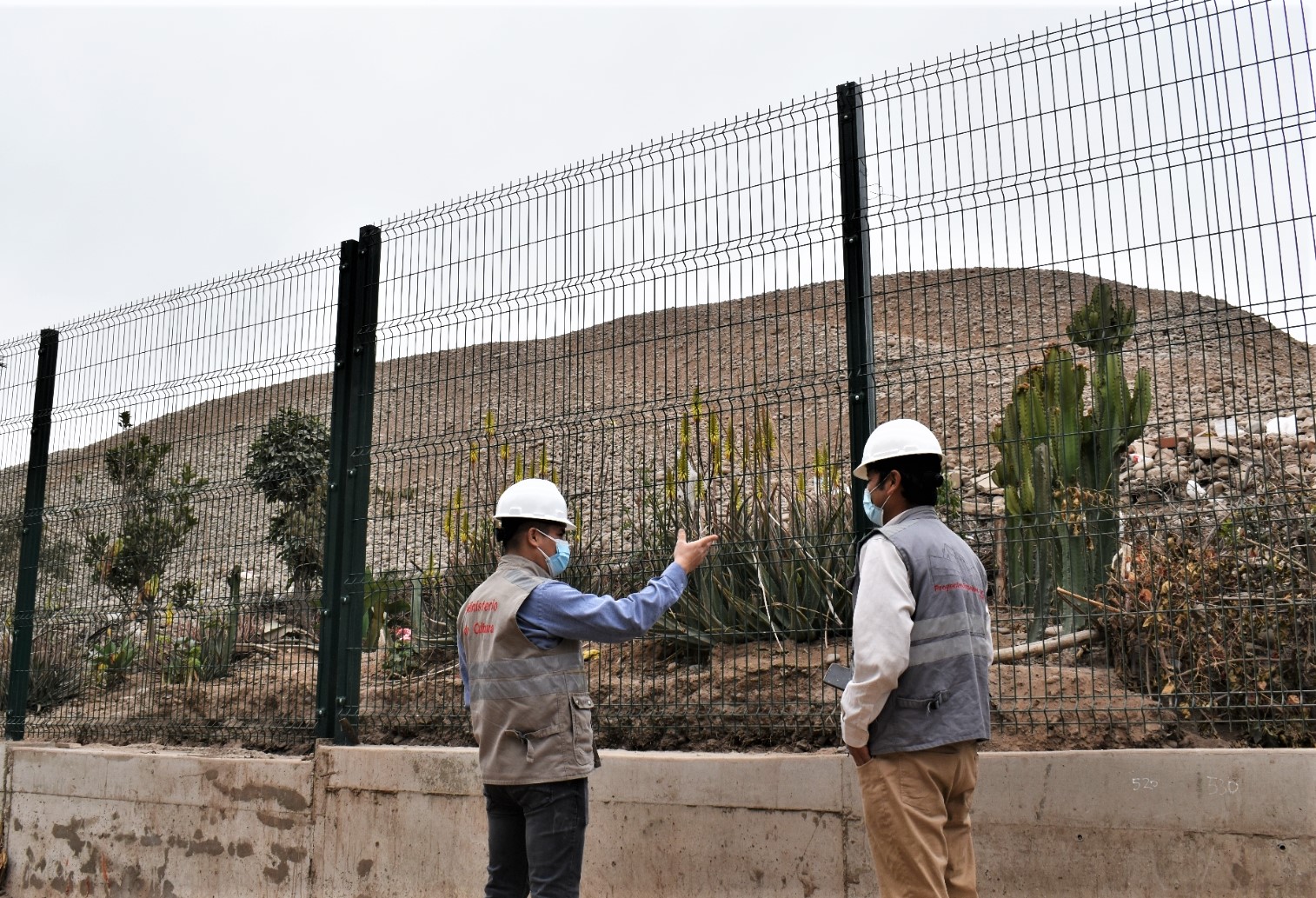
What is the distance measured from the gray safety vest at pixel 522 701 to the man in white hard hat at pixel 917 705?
1052mm

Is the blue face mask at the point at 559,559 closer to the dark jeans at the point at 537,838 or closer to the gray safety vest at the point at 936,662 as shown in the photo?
the dark jeans at the point at 537,838

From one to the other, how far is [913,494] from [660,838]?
2.48m

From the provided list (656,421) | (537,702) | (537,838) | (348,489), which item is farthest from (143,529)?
(537,838)

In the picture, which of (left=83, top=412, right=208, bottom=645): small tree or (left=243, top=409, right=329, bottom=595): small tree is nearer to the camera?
(left=243, top=409, right=329, bottom=595): small tree

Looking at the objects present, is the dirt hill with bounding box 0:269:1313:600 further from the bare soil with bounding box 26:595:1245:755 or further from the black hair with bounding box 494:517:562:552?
the black hair with bounding box 494:517:562:552

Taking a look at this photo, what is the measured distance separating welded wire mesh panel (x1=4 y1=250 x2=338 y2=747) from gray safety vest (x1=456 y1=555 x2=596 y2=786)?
3.39 m

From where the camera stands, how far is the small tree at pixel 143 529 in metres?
8.49

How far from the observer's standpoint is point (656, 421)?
6.32 meters

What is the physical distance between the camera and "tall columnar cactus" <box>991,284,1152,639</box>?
17.9 ft

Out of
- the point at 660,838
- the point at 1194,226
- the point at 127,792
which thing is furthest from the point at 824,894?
the point at 127,792

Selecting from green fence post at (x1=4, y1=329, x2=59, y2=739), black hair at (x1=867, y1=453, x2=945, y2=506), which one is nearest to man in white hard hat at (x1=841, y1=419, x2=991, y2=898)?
black hair at (x1=867, y1=453, x2=945, y2=506)

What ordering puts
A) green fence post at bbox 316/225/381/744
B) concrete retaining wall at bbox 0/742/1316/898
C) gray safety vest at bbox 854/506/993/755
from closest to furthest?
1. gray safety vest at bbox 854/506/993/755
2. concrete retaining wall at bbox 0/742/1316/898
3. green fence post at bbox 316/225/381/744

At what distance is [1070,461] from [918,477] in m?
2.03

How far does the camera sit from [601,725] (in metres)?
6.45
